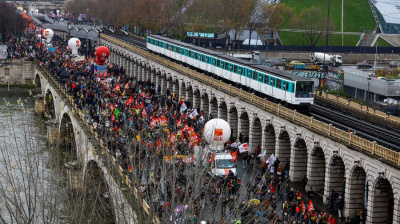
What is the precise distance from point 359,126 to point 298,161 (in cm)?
468

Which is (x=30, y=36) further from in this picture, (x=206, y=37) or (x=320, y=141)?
(x=320, y=141)

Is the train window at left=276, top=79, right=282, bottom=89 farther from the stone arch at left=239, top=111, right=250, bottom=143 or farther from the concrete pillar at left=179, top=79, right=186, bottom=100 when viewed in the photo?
the concrete pillar at left=179, top=79, right=186, bottom=100

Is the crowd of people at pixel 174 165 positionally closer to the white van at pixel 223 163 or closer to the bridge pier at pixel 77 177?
the white van at pixel 223 163

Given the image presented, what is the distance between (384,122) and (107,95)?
28.1 metres

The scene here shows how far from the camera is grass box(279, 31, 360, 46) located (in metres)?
141

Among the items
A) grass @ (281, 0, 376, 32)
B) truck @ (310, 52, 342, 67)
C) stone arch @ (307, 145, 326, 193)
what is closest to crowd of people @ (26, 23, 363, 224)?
stone arch @ (307, 145, 326, 193)

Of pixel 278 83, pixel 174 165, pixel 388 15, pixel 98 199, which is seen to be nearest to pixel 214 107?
pixel 278 83

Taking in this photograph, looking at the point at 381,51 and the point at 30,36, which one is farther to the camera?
the point at 30,36

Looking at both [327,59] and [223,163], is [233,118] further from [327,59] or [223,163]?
[327,59]

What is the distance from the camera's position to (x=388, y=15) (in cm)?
14912

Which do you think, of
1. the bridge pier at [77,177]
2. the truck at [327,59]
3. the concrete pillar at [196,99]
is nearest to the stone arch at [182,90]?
the concrete pillar at [196,99]

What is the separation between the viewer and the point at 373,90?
77.8 meters

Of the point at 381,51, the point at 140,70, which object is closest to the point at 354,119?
the point at 140,70

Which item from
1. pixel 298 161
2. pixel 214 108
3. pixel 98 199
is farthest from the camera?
pixel 214 108
